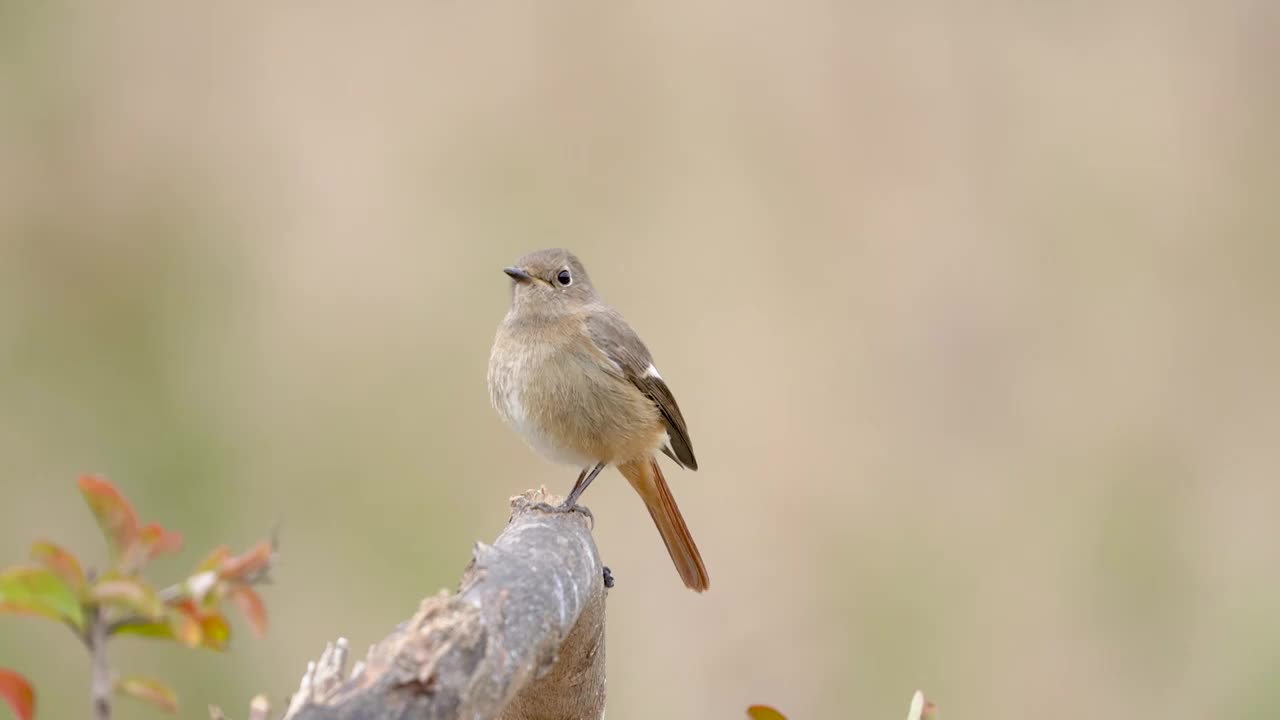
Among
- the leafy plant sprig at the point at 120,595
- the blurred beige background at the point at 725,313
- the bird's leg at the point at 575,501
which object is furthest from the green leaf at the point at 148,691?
the blurred beige background at the point at 725,313

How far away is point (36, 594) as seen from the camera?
949mm

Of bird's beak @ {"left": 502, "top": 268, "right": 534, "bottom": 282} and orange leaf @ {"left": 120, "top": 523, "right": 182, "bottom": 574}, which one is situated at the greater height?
bird's beak @ {"left": 502, "top": 268, "right": 534, "bottom": 282}

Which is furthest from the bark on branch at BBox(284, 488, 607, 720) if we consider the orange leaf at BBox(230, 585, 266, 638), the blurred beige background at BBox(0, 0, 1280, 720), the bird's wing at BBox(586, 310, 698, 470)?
the blurred beige background at BBox(0, 0, 1280, 720)

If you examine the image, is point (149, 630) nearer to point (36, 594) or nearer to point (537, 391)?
point (36, 594)

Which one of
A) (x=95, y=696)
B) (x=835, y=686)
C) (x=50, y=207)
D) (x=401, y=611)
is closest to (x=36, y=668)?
(x=401, y=611)

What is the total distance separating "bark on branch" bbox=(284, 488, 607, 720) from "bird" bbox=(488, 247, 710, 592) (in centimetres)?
114

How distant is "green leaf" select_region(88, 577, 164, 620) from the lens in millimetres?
936

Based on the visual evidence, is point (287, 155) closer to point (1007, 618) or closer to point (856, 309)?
point (856, 309)

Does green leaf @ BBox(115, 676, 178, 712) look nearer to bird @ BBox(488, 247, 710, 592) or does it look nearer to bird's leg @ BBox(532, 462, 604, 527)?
bird's leg @ BBox(532, 462, 604, 527)

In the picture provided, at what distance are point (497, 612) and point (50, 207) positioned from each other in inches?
175

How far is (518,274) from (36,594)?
115 inches

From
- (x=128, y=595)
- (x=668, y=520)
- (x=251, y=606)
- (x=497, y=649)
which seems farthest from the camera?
(x=668, y=520)

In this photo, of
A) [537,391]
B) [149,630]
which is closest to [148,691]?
[149,630]

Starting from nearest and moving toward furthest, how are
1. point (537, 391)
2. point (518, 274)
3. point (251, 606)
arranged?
point (251, 606) → point (537, 391) → point (518, 274)
